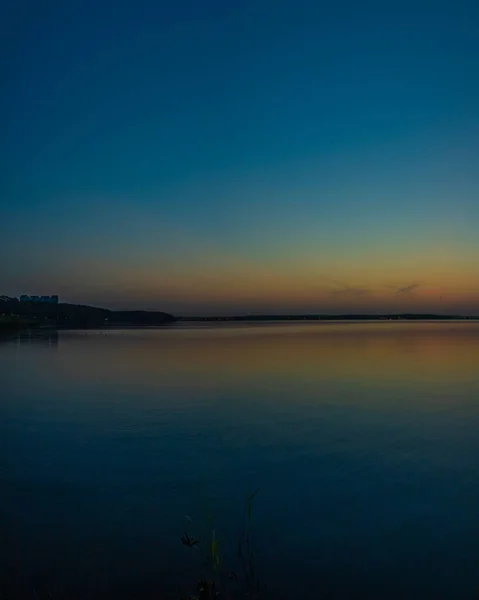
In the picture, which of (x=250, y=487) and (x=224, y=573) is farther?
(x=250, y=487)

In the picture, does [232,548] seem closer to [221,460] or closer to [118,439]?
[221,460]

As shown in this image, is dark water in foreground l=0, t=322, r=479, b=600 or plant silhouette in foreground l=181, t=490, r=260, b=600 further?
dark water in foreground l=0, t=322, r=479, b=600

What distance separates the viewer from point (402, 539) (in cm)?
802

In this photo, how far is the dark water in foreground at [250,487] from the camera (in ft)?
22.7

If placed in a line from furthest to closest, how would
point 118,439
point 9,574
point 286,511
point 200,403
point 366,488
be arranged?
point 200,403 → point 118,439 → point 366,488 → point 286,511 → point 9,574

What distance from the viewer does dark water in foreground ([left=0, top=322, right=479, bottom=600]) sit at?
6.91 metres

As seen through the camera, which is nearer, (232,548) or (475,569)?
(475,569)

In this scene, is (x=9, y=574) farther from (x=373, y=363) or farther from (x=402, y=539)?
(x=373, y=363)

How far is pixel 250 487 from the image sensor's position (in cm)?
1042

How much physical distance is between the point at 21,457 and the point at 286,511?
25.1 ft

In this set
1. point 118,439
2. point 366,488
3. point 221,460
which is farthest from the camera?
point 118,439

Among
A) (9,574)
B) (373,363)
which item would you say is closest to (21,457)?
(9,574)

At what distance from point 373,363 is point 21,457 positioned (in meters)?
28.4

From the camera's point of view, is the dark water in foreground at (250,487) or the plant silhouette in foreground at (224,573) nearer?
the plant silhouette in foreground at (224,573)
